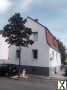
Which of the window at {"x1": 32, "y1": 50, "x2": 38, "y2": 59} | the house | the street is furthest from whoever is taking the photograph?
the window at {"x1": 32, "y1": 50, "x2": 38, "y2": 59}

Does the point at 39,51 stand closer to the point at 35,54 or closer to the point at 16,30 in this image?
the point at 35,54

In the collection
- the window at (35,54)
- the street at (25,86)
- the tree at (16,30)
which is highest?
the tree at (16,30)

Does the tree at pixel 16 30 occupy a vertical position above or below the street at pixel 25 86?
above

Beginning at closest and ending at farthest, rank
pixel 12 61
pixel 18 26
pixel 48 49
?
pixel 18 26 < pixel 48 49 < pixel 12 61

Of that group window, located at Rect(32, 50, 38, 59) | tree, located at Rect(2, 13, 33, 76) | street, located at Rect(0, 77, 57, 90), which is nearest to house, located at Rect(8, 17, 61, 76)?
window, located at Rect(32, 50, 38, 59)

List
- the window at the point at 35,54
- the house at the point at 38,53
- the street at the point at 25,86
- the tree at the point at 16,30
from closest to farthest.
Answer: the street at the point at 25,86 → the tree at the point at 16,30 → the house at the point at 38,53 → the window at the point at 35,54

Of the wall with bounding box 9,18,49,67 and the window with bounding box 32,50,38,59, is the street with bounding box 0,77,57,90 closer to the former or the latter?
the wall with bounding box 9,18,49,67

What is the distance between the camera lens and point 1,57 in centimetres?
3478

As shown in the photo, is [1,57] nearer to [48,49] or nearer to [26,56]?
[26,56]

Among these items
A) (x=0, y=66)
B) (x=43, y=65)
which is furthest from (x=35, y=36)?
(x=0, y=66)

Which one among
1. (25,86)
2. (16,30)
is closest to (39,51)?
(16,30)

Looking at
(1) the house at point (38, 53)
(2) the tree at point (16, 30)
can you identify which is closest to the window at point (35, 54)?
(1) the house at point (38, 53)

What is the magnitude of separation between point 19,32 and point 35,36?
5.37 m

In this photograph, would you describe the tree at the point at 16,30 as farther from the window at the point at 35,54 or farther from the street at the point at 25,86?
the street at the point at 25,86
